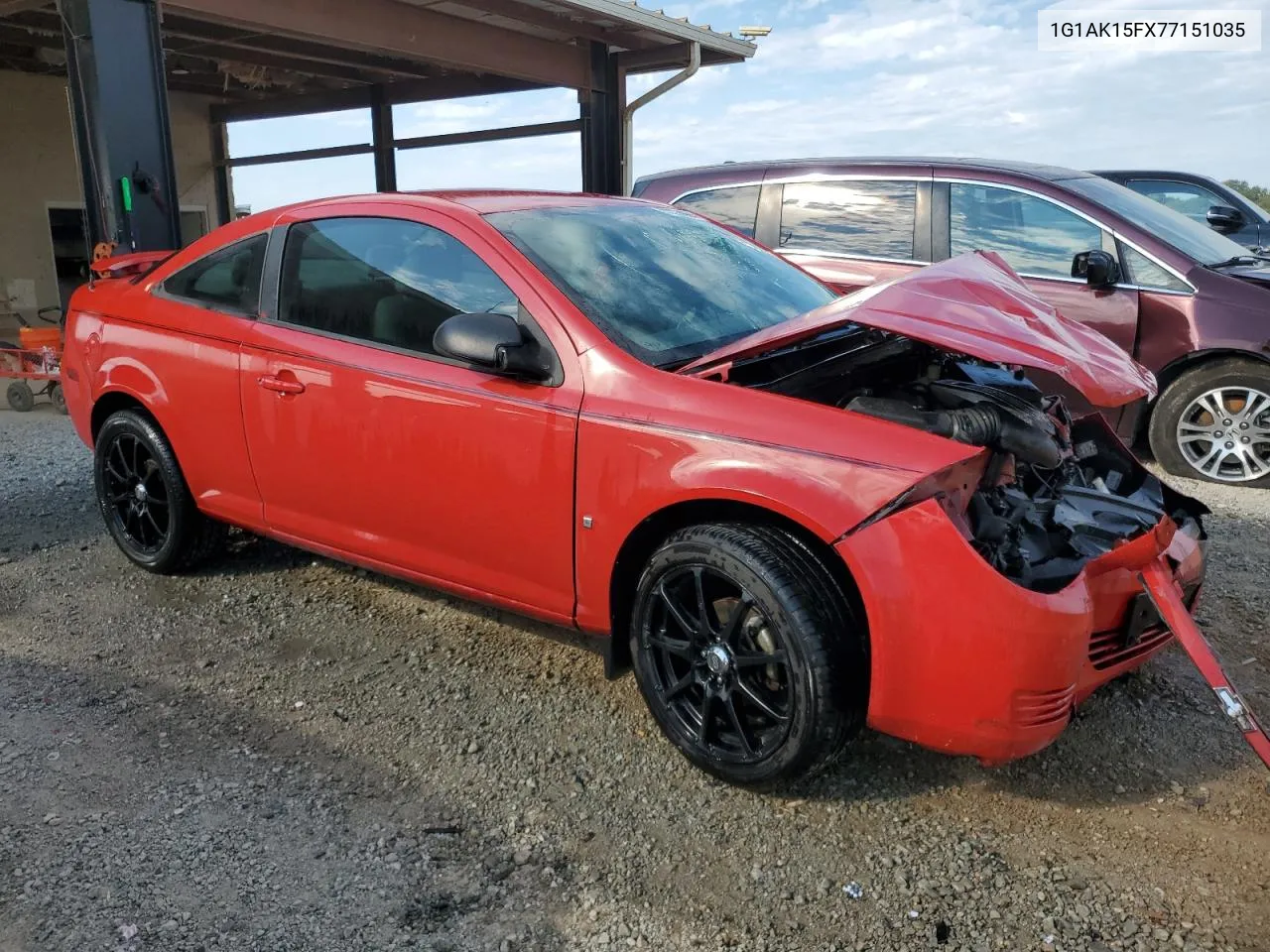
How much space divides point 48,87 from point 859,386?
523 inches

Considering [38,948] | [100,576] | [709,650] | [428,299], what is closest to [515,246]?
[428,299]

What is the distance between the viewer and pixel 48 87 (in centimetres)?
1255

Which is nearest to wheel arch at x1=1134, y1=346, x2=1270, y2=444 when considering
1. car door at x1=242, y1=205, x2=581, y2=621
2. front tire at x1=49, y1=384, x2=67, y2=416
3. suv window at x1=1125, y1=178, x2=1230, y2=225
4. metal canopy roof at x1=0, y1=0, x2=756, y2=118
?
car door at x1=242, y1=205, x2=581, y2=621

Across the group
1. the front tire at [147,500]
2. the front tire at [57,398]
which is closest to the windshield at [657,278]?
the front tire at [147,500]

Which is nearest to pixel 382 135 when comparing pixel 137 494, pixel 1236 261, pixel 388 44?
pixel 388 44

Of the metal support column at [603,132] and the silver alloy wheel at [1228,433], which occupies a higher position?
the metal support column at [603,132]

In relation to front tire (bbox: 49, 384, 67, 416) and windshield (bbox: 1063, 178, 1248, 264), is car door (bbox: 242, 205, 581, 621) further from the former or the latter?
front tire (bbox: 49, 384, 67, 416)

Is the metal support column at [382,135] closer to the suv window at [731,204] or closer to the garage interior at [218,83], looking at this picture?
the garage interior at [218,83]

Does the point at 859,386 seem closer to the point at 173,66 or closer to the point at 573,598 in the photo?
the point at 573,598

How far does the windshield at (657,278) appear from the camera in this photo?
309 cm

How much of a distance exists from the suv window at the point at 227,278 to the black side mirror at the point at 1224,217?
26.7ft

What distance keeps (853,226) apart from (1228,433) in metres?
2.55

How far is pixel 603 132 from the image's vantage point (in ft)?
36.4

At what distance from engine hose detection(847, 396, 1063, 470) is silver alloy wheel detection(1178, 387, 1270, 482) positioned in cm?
373
